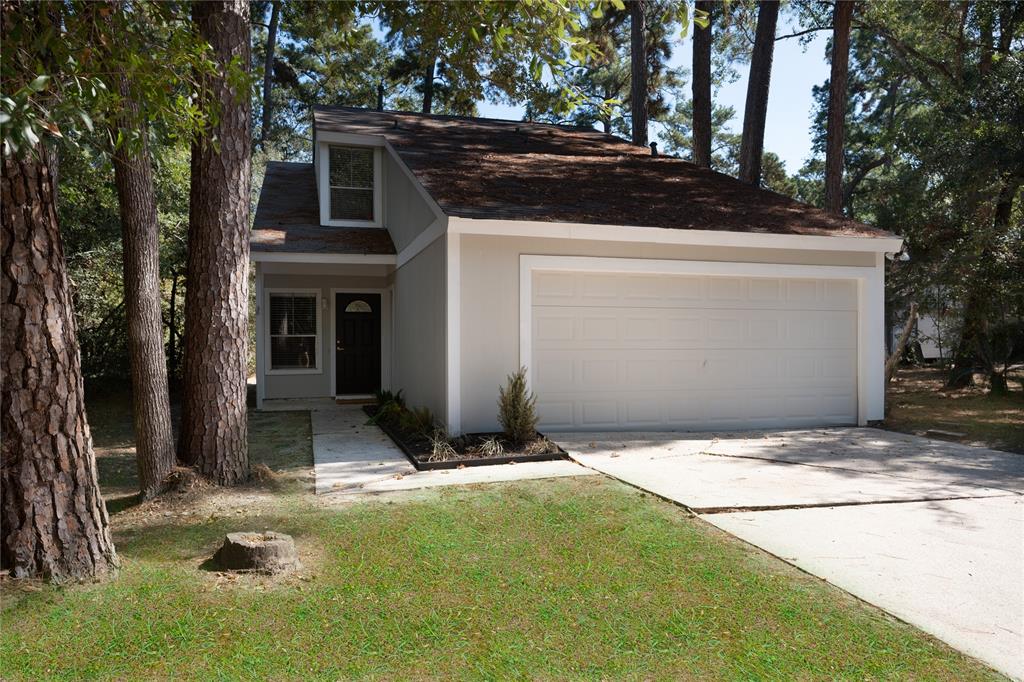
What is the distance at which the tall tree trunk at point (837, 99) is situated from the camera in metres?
14.0

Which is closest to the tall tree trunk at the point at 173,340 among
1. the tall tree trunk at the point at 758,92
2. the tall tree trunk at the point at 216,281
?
the tall tree trunk at the point at 216,281

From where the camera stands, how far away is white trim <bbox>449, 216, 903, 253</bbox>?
313 inches

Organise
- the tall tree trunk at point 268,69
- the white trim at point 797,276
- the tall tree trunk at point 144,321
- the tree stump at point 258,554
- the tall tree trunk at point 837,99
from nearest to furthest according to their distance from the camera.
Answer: the tree stump at point 258,554 < the tall tree trunk at point 144,321 < the white trim at point 797,276 < the tall tree trunk at point 837,99 < the tall tree trunk at point 268,69

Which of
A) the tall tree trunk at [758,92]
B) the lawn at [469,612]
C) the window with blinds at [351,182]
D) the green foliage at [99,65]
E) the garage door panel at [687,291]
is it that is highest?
the tall tree trunk at [758,92]

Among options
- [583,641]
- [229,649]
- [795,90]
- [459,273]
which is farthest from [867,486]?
[795,90]

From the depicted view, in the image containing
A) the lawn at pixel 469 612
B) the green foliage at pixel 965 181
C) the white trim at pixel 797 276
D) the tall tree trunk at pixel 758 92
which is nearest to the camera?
the lawn at pixel 469 612

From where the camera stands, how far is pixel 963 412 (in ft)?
36.9

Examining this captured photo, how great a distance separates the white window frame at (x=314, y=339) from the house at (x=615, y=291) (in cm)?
72

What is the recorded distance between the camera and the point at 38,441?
3.65 meters

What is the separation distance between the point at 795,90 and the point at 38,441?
27.7 meters

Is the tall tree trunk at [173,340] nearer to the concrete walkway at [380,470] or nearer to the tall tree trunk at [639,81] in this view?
the concrete walkway at [380,470]

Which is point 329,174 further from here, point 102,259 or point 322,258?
point 102,259

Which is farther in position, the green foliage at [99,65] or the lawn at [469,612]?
the green foliage at [99,65]

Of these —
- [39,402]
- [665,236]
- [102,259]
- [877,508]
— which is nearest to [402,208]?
[665,236]
